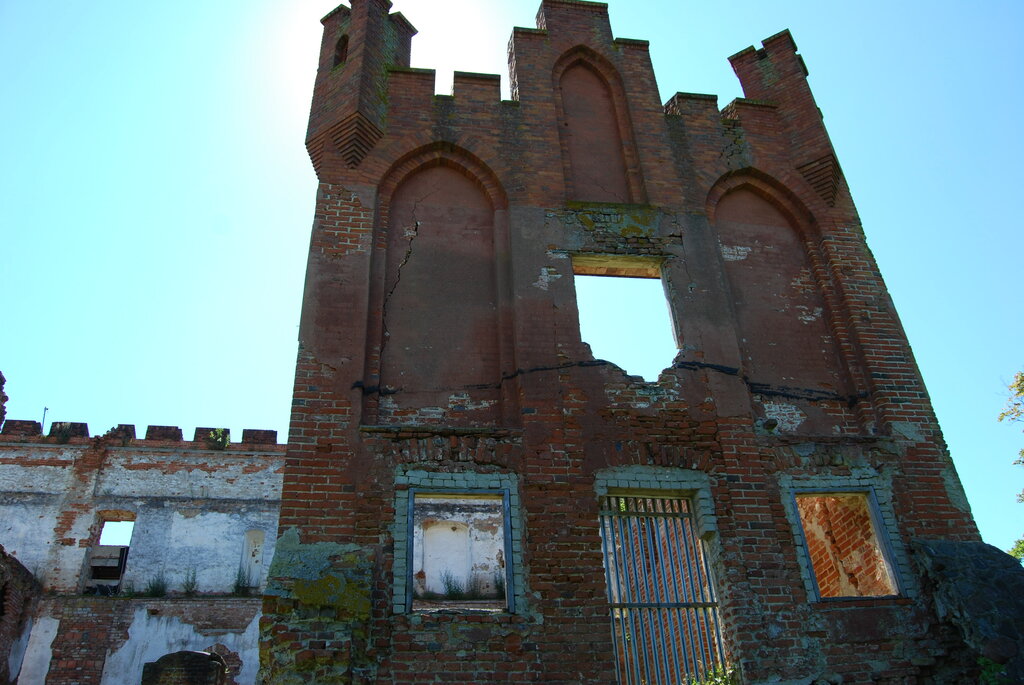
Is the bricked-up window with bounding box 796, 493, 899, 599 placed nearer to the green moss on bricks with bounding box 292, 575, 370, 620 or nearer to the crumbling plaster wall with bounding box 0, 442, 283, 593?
the green moss on bricks with bounding box 292, 575, 370, 620

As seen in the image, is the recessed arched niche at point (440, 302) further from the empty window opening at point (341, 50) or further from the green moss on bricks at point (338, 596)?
the empty window opening at point (341, 50)

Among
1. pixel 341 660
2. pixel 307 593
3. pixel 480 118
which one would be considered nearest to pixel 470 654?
pixel 341 660

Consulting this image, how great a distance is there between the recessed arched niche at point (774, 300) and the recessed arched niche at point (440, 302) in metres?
2.91

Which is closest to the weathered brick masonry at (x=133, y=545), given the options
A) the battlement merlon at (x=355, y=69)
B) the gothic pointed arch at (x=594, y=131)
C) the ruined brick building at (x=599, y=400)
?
the ruined brick building at (x=599, y=400)

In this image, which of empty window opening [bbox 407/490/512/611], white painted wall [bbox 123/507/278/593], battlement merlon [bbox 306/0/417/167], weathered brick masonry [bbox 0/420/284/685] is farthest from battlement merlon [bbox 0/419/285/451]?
battlement merlon [bbox 306/0/417/167]

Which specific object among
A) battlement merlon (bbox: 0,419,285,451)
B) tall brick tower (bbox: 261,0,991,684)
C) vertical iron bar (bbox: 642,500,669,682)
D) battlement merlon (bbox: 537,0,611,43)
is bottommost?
vertical iron bar (bbox: 642,500,669,682)

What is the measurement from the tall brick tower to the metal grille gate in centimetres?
4

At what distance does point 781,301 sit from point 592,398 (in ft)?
9.91

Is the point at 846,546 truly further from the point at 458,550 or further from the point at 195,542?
the point at 195,542

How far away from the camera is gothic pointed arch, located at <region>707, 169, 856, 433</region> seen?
821cm

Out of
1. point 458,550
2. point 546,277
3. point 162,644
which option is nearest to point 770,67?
point 546,277

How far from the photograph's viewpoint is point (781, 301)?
351 inches

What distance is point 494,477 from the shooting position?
6.94 metres

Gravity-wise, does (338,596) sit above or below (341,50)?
below
